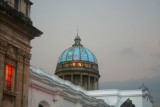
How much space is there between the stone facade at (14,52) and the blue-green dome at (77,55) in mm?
51575

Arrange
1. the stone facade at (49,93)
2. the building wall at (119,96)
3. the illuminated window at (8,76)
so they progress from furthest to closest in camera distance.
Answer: the building wall at (119,96)
the stone facade at (49,93)
the illuminated window at (8,76)

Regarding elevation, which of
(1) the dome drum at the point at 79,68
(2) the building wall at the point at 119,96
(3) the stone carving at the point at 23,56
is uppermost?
(1) the dome drum at the point at 79,68

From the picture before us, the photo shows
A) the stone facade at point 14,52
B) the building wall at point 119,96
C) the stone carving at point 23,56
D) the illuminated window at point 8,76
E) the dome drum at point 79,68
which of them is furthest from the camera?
the dome drum at point 79,68

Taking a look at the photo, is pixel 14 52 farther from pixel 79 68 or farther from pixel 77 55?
pixel 77 55

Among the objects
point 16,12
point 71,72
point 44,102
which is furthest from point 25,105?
point 71,72

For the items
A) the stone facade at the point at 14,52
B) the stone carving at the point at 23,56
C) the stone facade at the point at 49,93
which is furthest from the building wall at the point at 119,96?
the stone facade at the point at 14,52

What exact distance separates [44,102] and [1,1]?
19221 mm

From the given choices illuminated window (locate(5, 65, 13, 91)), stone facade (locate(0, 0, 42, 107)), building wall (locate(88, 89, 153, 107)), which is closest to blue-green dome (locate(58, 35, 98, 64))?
building wall (locate(88, 89, 153, 107))

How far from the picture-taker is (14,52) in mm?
22578

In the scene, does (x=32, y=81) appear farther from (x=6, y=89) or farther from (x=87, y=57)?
(x=87, y=57)

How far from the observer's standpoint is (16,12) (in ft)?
72.3

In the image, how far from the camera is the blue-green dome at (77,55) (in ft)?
248

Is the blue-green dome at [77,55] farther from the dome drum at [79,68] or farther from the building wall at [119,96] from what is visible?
the building wall at [119,96]

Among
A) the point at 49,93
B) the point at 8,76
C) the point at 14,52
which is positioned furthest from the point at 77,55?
the point at 8,76
